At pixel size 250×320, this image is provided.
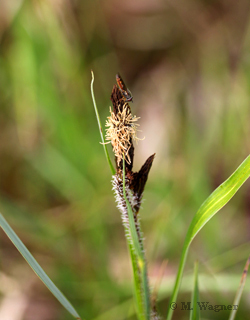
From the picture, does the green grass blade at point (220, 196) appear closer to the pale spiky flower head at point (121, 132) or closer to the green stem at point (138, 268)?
the green stem at point (138, 268)

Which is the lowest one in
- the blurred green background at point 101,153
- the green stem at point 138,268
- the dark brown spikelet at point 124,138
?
the green stem at point 138,268

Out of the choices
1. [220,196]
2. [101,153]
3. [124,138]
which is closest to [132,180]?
[124,138]

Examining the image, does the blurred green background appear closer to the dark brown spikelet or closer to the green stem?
the green stem

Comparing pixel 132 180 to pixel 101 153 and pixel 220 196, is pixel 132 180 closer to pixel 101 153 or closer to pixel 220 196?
pixel 220 196

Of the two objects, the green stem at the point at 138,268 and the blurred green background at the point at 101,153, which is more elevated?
the blurred green background at the point at 101,153

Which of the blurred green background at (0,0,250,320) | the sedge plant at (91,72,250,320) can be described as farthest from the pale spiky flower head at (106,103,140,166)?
the blurred green background at (0,0,250,320)

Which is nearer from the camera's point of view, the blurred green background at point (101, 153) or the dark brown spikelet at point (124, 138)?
the dark brown spikelet at point (124, 138)

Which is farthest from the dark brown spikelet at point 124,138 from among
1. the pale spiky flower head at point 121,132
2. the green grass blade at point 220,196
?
the green grass blade at point 220,196

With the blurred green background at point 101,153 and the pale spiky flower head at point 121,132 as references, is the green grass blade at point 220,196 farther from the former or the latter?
the blurred green background at point 101,153
